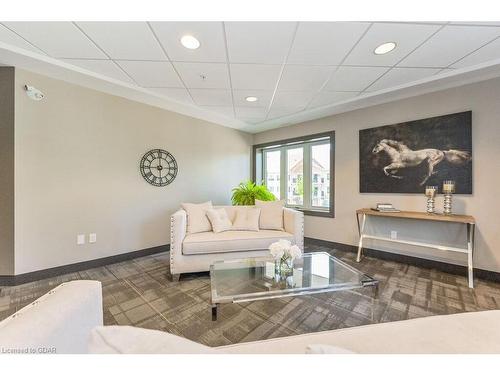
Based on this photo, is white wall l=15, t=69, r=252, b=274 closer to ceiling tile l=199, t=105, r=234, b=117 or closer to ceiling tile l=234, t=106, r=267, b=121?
ceiling tile l=199, t=105, r=234, b=117

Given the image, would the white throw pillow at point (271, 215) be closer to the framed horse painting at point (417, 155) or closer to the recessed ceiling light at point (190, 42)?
the framed horse painting at point (417, 155)

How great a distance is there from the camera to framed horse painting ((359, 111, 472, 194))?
2.43 m

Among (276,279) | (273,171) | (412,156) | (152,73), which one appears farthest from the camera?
(273,171)

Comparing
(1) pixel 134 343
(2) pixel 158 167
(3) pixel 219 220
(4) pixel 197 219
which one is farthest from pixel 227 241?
(1) pixel 134 343

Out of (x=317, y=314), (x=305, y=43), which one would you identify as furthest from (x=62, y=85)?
(x=317, y=314)

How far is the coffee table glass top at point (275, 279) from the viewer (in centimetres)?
143

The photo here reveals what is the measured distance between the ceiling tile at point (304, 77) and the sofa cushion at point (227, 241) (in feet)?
6.29

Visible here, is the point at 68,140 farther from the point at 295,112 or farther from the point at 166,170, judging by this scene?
the point at 295,112

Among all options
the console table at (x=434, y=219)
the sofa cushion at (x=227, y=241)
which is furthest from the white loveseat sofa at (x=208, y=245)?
the console table at (x=434, y=219)

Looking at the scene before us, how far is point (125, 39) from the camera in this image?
1.72 metres

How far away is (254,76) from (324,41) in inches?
33.0

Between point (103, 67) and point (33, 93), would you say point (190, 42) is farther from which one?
point (33, 93)
